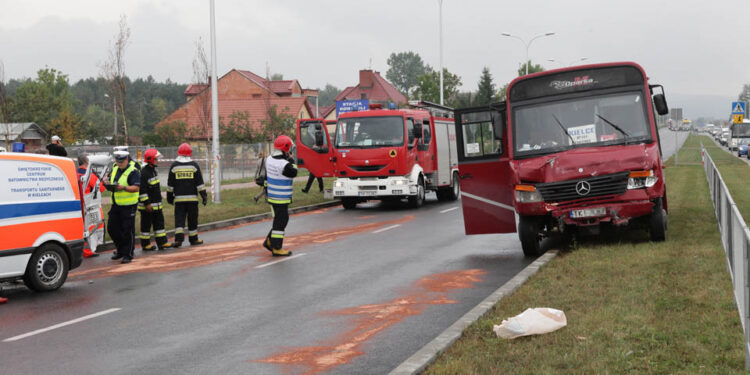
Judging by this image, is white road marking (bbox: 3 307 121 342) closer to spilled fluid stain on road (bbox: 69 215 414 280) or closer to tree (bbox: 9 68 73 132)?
spilled fluid stain on road (bbox: 69 215 414 280)

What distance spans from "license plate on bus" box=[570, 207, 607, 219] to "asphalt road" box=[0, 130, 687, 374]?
1.04 metres

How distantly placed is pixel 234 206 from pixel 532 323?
1633 centimetres

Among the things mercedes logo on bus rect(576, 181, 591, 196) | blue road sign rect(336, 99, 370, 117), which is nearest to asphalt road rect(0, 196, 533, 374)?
mercedes logo on bus rect(576, 181, 591, 196)

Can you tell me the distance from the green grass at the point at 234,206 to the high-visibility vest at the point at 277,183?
4346 millimetres

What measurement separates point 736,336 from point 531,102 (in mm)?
6720

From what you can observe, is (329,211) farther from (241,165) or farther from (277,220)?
(241,165)

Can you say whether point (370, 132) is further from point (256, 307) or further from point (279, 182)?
point (256, 307)

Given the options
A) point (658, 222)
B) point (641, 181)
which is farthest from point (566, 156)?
Answer: point (658, 222)

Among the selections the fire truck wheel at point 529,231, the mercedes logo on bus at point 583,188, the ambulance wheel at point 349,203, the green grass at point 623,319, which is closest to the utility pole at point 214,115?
the ambulance wheel at point 349,203

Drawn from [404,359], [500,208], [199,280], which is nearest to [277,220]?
[199,280]

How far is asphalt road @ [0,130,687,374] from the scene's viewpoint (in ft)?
21.6

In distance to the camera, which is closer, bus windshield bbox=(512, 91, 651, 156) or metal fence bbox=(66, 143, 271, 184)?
bus windshield bbox=(512, 91, 651, 156)

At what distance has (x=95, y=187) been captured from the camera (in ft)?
40.8

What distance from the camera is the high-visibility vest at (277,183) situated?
1258 centimetres
